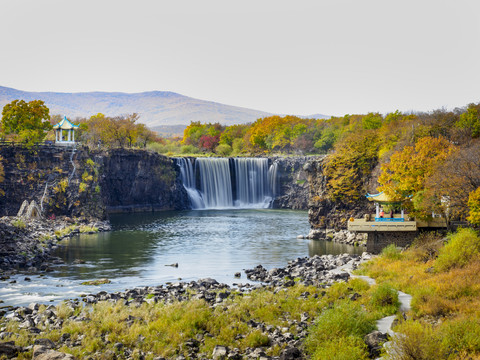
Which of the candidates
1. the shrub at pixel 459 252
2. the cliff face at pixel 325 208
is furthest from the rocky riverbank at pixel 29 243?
the shrub at pixel 459 252

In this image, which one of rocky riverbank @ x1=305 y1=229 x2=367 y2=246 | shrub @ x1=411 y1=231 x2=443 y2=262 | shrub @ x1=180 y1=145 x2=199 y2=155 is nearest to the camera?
shrub @ x1=411 y1=231 x2=443 y2=262

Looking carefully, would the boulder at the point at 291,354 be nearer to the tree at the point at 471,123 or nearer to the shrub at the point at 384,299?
the shrub at the point at 384,299

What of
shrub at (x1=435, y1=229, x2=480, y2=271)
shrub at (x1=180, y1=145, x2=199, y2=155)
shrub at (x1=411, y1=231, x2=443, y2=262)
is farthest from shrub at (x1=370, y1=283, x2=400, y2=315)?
shrub at (x1=180, y1=145, x2=199, y2=155)

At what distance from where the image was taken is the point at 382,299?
22188 mm

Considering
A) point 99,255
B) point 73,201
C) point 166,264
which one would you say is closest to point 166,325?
point 166,264

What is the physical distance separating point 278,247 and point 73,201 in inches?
1136

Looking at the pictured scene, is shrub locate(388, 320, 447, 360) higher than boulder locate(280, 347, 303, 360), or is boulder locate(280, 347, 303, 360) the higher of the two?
shrub locate(388, 320, 447, 360)

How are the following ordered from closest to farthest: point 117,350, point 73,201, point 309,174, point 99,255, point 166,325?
point 117,350 → point 166,325 → point 99,255 → point 309,174 → point 73,201

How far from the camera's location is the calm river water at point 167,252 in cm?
3044

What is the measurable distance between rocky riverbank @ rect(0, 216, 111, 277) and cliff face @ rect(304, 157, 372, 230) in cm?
2370

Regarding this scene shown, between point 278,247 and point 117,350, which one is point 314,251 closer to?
point 278,247

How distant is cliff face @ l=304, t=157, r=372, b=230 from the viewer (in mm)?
51750

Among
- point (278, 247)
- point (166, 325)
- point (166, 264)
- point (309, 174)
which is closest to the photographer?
point (166, 325)

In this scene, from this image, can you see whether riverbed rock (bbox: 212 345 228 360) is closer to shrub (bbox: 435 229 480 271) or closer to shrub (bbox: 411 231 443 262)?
shrub (bbox: 435 229 480 271)
